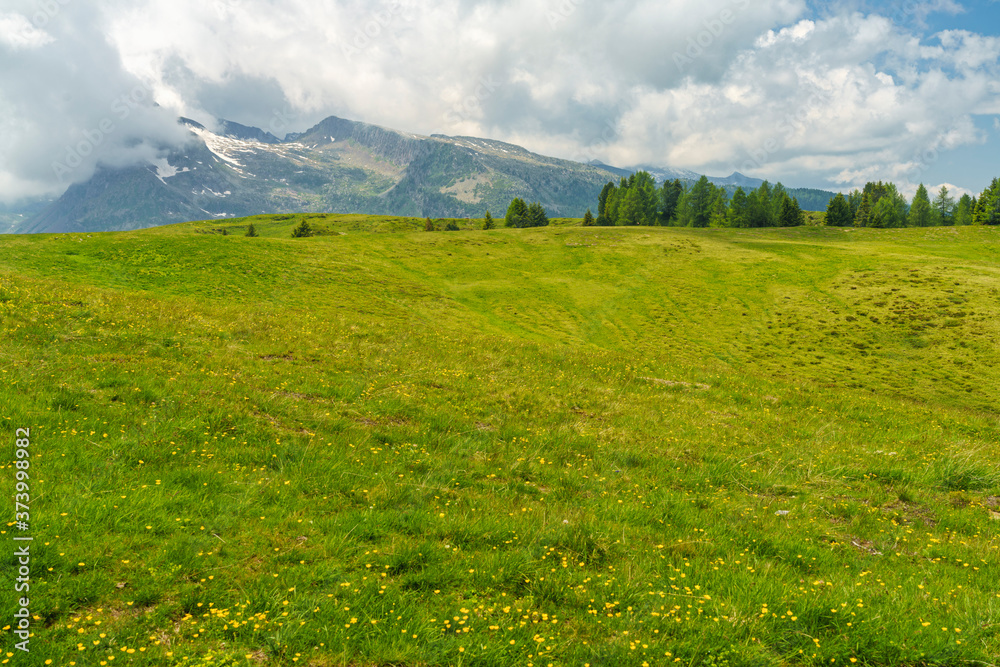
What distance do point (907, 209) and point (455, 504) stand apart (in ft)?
575

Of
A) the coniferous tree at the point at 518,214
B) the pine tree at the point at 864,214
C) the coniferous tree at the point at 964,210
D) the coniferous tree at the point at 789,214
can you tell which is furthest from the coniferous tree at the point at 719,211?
the coniferous tree at the point at 964,210

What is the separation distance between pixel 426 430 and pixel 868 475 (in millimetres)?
12649

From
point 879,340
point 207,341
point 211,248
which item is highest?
point 211,248

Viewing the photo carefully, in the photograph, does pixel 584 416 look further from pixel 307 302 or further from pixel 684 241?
pixel 684 241

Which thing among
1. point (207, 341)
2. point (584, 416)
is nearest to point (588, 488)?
point (584, 416)

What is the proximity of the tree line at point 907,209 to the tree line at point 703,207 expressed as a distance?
31.9 ft

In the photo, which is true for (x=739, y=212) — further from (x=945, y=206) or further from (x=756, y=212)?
(x=945, y=206)

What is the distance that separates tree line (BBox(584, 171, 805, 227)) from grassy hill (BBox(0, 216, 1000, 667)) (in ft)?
328

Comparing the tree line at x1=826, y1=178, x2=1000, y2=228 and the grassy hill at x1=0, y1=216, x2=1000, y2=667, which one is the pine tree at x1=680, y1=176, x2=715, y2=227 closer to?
the tree line at x1=826, y1=178, x2=1000, y2=228

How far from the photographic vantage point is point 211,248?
4859cm

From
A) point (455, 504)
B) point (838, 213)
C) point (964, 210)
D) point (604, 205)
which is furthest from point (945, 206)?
point (455, 504)

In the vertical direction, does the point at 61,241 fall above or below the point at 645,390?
above

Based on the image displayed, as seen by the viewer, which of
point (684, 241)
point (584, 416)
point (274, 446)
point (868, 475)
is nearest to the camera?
point (274, 446)

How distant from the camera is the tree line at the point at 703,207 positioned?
369 feet
